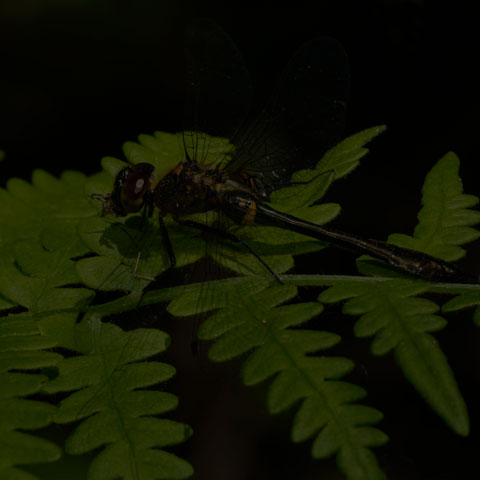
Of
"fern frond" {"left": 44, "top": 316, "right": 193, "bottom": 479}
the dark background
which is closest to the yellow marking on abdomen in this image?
"fern frond" {"left": 44, "top": 316, "right": 193, "bottom": 479}

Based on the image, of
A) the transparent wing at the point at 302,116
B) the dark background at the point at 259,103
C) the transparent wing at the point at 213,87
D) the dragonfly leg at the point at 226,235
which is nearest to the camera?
the dragonfly leg at the point at 226,235

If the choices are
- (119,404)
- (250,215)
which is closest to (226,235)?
(250,215)

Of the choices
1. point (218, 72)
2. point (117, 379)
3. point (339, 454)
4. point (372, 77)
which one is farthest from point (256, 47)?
point (339, 454)

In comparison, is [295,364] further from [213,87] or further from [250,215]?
[213,87]

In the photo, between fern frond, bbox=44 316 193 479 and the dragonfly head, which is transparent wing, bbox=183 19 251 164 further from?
fern frond, bbox=44 316 193 479

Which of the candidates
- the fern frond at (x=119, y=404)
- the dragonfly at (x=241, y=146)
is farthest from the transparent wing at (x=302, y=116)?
the fern frond at (x=119, y=404)

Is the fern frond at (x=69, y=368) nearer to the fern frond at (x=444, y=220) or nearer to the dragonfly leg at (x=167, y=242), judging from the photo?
the dragonfly leg at (x=167, y=242)

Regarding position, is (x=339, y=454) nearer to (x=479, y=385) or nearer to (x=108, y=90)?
(x=479, y=385)

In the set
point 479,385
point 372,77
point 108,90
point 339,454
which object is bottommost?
point 479,385

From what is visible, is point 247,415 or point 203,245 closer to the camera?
point 203,245
